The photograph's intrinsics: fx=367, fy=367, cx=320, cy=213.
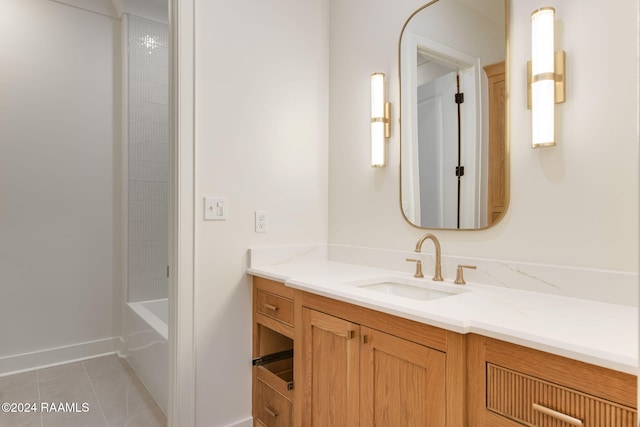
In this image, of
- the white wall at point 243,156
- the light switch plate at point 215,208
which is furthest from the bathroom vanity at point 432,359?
the light switch plate at point 215,208

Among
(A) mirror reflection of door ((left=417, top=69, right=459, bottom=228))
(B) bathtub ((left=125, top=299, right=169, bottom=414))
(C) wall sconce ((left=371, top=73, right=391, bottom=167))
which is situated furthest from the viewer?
(B) bathtub ((left=125, top=299, right=169, bottom=414))

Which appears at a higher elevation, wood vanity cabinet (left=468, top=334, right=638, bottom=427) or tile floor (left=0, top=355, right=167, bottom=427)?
wood vanity cabinet (left=468, top=334, right=638, bottom=427)

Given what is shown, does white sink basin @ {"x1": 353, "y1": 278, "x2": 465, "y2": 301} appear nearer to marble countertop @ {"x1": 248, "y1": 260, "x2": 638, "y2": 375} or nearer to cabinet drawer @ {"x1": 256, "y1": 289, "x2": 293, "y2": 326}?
marble countertop @ {"x1": 248, "y1": 260, "x2": 638, "y2": 375}

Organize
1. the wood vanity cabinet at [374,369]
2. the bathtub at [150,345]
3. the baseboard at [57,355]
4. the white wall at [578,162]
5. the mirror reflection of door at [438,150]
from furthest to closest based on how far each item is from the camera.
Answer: the baseboard at [57,355] < the bathtub at [150,345] < the mirror reflection of door at [438,150] < the white wall at [578,162] < the wood vanity cabinet at [374,369]

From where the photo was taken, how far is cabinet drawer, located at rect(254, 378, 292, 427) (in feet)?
5.54

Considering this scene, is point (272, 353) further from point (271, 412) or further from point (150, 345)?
point (150, 345)

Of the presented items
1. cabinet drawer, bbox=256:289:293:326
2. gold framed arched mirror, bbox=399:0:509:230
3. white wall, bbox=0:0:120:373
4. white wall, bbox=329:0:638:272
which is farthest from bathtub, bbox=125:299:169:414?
gold framed arched mirror, bbox=399:0:509:230

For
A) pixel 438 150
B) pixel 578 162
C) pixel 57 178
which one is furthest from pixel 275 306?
pixel 57 178

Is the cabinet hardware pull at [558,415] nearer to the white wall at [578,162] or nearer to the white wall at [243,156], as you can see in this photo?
the white wall at [578,162]

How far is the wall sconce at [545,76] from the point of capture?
50.7 inches

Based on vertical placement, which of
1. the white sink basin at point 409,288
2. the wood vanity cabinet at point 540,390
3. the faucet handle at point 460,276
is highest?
the faucet handle at point 460,276

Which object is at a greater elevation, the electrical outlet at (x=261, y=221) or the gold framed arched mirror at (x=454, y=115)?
the gold framed arched mirror at (x=454, y=115)

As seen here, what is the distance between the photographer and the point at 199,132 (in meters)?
1.77

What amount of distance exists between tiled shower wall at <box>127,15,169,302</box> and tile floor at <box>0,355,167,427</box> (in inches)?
23.7
